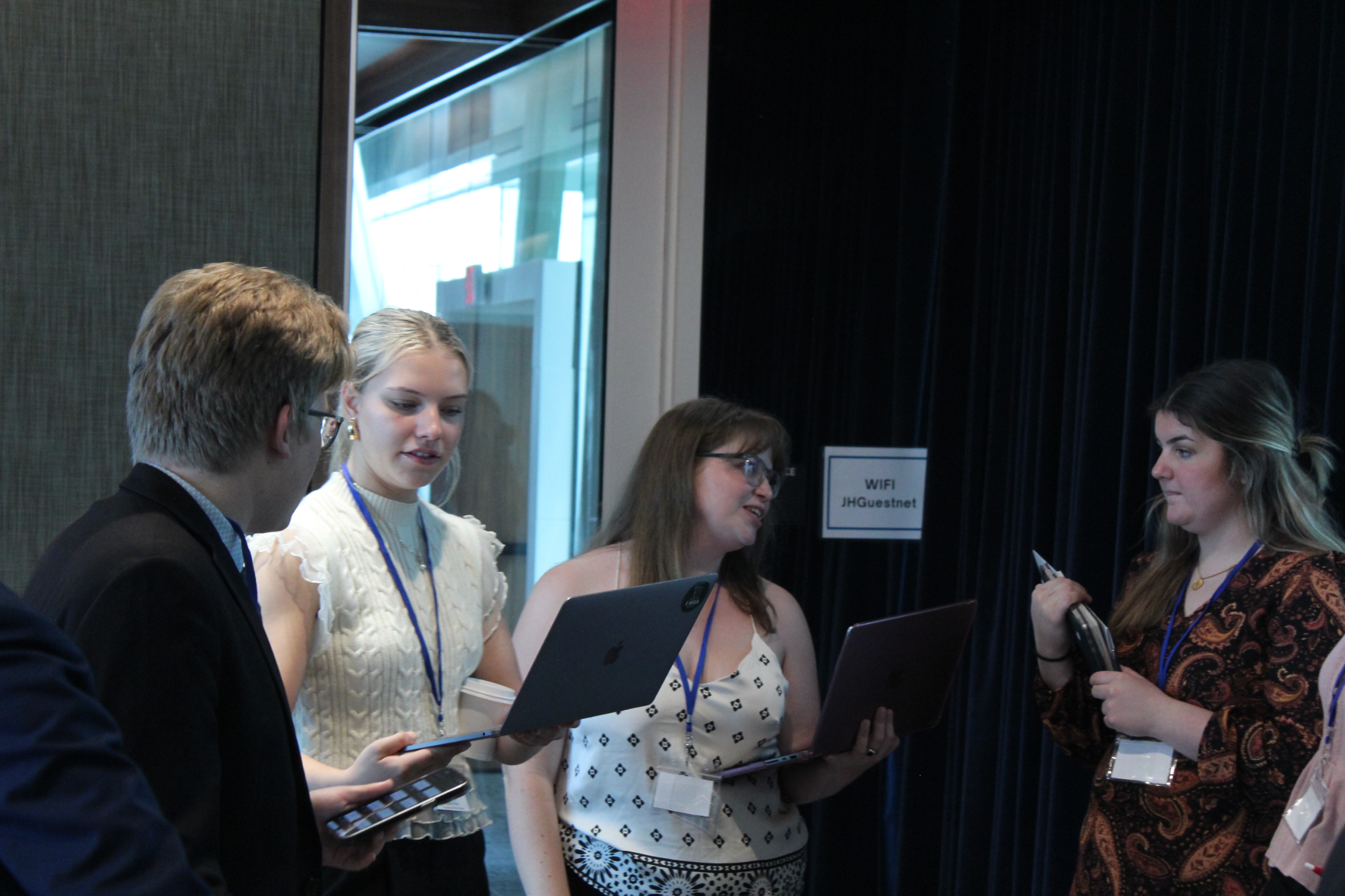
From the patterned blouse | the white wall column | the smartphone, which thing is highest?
the white wall column

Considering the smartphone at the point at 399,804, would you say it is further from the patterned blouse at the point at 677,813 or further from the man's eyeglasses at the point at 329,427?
the patterned blouse at the point at 677,813

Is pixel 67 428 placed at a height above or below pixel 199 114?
below

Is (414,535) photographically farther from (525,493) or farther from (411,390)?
(525,493)

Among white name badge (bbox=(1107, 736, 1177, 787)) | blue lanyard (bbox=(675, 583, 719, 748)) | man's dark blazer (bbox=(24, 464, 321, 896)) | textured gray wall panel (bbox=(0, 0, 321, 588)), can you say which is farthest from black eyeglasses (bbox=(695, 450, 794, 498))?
man's dark blazer (bbox=(24, 464, 321, 896))

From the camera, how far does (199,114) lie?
2275 millimetres

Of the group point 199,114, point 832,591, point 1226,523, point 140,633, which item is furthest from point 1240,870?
point 199,114

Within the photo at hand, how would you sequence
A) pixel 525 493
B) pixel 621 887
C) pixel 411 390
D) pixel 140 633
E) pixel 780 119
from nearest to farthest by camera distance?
pixel 140 633, pixel 411 390, pixel 621 887, pixel 525 493, pixel 780 119

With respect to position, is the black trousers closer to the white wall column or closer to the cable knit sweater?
the cable knit sweater

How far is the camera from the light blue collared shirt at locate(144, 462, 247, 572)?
113 cm

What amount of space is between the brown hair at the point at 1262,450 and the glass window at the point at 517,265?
1475 millimetres

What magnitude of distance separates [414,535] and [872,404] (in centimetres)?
173

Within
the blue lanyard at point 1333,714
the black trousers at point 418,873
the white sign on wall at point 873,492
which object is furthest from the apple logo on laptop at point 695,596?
the white sign on wall at point 873,492

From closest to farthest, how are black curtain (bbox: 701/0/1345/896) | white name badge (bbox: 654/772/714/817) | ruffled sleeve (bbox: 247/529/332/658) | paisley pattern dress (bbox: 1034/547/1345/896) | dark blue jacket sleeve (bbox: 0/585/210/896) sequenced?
dark blue jacket sleeve (bbox: 0/585/210/896)
ruffled sleeve (bbox: 247/529/332/658)
paisley pattern dress (bbox: 1034/547/1345/896)
white name badge (bbox: 654/772/714/817)
black curtain (bbox: 701/0/1345/896)

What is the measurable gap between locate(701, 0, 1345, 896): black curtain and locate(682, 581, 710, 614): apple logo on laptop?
137 cm
